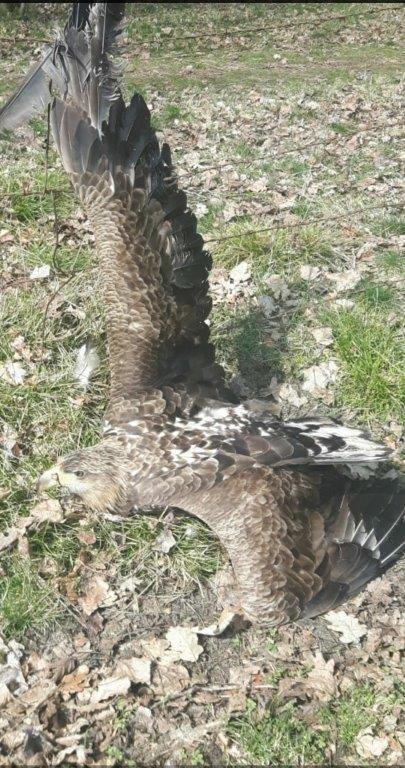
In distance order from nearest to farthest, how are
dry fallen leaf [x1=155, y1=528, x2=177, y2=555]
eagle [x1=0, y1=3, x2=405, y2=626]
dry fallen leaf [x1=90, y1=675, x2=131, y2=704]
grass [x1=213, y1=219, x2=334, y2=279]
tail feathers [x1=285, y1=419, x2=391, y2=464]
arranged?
dry fallen leaf [x1=90, y1=675, x2=131, y2=704] → eagle [x1=0, y1=3, x2=405, y2=626] → tail feathers [x1=285, y1=419, x2=391, y2=464] → dry fallen leaf [x1=155, y1=528, x2=177, y2=555] → grass [x1=213, y1=219, x2=334, y2=279]

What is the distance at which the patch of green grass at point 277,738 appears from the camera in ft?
12.3

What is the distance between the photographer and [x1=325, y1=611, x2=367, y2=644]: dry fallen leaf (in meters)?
4.28

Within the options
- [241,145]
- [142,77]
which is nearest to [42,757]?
[241,145]

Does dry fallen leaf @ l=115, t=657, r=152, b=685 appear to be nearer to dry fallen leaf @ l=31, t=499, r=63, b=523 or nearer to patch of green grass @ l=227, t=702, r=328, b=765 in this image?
patch of green grass @ l=227, t=702, r=328, b=765

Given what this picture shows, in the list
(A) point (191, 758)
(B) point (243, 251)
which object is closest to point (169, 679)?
(A) point (191, 758)

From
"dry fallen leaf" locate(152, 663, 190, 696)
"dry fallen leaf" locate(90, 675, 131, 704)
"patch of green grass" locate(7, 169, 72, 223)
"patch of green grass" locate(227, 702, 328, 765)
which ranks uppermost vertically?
"patch of green grass" locate(7, 169, 72, 223)

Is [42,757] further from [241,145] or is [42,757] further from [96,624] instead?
[241,145]

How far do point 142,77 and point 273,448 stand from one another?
9.86m

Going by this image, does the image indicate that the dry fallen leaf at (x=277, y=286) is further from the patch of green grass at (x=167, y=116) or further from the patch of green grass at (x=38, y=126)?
the patch of green grass at (x=167, y=116)

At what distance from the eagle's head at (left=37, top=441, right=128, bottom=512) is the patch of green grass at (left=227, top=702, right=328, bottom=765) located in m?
1.43

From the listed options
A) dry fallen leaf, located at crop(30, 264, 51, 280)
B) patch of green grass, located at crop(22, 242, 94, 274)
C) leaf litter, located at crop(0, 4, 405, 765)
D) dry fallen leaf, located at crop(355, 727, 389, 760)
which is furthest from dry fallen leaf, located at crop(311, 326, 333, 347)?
dry fallen leaf, located at crop(355, 727, 389, 760)

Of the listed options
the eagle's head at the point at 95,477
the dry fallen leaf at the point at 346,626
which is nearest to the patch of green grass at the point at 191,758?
the dry fallen leaf at the point at 346,626

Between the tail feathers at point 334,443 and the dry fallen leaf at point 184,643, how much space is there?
1.26 metres

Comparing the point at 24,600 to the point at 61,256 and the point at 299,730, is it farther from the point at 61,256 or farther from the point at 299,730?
the point at 61,256
